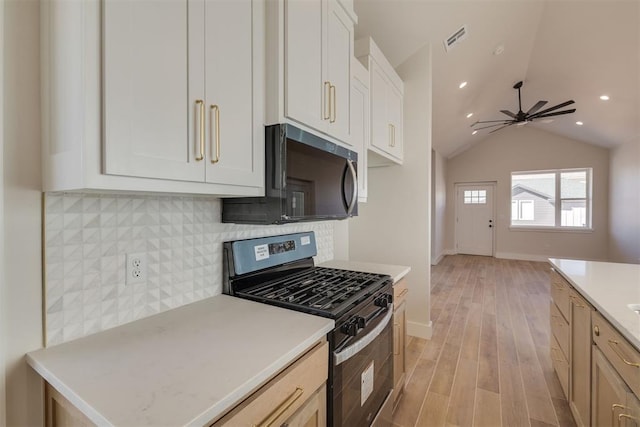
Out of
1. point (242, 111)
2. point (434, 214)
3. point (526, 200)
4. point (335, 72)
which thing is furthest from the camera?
point (526, 200)

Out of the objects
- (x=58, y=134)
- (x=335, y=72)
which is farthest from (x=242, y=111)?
(x=335, y=72)

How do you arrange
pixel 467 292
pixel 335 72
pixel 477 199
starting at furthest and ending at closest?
pixel 477 199 → pixel 467 292 → pixel 335 72

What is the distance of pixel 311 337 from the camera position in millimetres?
954

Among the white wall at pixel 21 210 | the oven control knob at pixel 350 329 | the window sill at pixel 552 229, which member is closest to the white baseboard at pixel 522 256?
the window sill at pixel 552 229

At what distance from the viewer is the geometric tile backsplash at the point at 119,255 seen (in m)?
0.90

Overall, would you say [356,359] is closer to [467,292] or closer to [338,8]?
[338,8]

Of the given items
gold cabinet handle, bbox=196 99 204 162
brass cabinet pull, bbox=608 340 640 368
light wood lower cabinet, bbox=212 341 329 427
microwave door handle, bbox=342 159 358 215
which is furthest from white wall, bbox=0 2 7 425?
brass cabinet pull, bbox=608 340 640 368

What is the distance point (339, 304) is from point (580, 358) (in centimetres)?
141

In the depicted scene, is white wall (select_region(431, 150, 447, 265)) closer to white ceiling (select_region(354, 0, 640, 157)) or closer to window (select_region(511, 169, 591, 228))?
white ceiling (select_region(354, 0, 640, 157))

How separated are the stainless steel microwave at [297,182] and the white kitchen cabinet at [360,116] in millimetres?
320

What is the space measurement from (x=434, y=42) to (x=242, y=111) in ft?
8.96

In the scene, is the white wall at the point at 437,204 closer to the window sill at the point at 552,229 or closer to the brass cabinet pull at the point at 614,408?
the window sill at the point at 552,229

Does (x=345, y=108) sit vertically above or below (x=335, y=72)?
below

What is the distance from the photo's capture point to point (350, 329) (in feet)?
3.76
